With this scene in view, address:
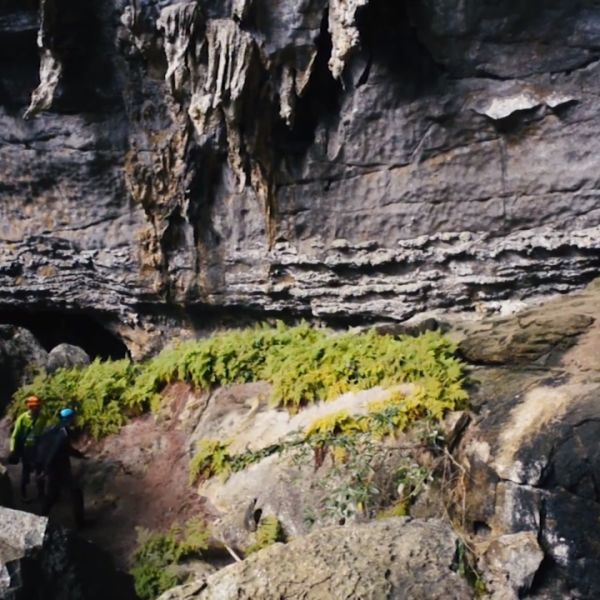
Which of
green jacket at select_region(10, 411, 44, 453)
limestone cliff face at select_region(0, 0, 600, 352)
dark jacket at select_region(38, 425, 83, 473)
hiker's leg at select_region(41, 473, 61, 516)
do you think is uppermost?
limestone cliff face at select_region(0, 0, 600, 352)

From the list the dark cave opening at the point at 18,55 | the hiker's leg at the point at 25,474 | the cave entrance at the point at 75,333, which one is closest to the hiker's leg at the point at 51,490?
the hiker's leg at the point at 25,474

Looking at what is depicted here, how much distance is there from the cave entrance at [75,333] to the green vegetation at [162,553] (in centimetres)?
909

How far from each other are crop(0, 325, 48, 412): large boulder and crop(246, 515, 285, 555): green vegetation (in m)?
5.64

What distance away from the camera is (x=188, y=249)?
43.8 feet

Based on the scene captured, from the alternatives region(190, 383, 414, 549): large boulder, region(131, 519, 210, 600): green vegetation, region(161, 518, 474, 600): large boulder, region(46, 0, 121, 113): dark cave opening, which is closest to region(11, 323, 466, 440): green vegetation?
region(190, 383, 414, 549): large boulder

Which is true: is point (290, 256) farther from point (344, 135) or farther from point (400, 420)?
point (400, 420)

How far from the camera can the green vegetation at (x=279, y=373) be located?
8.23 metres

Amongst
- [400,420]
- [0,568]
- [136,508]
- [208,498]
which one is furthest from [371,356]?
[0,568]

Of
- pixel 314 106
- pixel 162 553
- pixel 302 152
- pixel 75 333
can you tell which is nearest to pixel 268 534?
pixel 162 553

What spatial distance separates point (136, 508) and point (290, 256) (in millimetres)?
4988

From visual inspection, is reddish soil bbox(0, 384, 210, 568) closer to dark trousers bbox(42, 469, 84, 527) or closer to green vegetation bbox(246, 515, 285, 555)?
dark trousers bbox(42, 469, 84, 527)

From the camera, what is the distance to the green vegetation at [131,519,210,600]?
7363 mm

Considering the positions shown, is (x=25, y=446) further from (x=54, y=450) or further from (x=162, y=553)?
(x=162, y=553)

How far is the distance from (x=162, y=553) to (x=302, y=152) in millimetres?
6376
